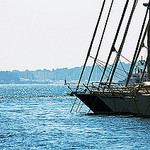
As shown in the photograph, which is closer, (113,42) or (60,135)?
(60,135)

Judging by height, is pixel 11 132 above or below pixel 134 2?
below

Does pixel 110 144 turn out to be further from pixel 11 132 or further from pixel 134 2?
pixel 134 2

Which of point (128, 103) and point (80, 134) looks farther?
point (128, 103)

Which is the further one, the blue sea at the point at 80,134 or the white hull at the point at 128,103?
the white hull at the point at 128,103

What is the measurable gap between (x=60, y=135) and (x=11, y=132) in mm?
5155

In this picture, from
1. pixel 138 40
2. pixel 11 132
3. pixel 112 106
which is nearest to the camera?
pixel 11 132

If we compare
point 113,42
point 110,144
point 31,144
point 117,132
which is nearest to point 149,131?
point 117,132

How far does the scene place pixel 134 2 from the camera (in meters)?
54.0

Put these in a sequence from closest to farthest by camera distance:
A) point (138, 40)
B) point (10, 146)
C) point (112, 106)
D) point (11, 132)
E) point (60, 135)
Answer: point (10, 146)
point (60, 135)
point (11, 132)
point (112, 106)
point (138, 40)

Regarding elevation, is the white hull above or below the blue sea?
above

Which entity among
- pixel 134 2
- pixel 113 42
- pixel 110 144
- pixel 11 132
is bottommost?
pixel 11 132

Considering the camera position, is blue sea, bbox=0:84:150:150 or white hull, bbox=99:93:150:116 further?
white hull, bbox=99:93:150:116

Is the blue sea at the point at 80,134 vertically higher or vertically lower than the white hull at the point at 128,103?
lower

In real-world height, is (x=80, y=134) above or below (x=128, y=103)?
below
